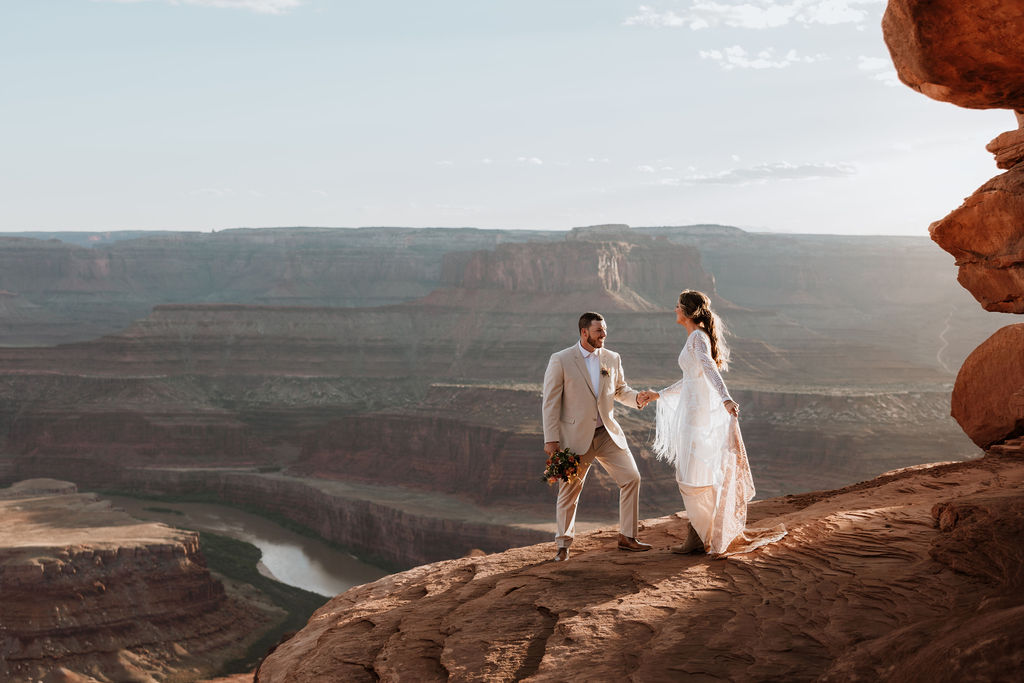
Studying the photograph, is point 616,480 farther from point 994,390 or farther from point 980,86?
point 994,390

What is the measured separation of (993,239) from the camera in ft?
30.2

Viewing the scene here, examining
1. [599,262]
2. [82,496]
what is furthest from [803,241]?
[82,496]

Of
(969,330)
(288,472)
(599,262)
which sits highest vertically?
(599,262)

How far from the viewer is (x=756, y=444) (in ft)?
189

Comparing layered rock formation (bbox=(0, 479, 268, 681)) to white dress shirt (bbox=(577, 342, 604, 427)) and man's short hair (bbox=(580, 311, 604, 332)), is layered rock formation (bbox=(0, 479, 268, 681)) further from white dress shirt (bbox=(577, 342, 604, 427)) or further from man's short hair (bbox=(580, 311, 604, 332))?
man's short hair (bbox=(580, 311, 604, 332))

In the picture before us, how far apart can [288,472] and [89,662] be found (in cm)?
3543

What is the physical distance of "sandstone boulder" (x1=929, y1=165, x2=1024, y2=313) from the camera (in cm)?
893

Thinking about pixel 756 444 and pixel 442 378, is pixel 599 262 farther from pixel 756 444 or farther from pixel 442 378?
pixel 756 444

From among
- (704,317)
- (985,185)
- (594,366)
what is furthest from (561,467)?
(985,185)

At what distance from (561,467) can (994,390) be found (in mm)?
5930

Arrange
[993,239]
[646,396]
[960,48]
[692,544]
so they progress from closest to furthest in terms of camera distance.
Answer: [960,48]
[692,544]
[646,396]
[993,239]

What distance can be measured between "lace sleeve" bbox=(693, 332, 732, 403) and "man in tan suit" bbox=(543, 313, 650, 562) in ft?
2.73

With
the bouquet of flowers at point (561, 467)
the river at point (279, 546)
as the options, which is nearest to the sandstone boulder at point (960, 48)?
the bouquet of flowers at point (561, 467)

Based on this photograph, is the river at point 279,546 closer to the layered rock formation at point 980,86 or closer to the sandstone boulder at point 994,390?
the sandstone boulder at point 994,390
